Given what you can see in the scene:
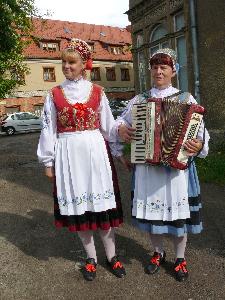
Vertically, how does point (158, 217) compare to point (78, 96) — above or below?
below

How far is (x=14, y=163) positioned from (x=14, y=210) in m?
4.84

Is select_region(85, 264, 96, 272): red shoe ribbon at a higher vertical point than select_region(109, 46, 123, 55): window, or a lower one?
lower

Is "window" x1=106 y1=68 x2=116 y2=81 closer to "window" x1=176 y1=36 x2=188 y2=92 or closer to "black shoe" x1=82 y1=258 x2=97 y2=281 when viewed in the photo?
"window" x1=176 y1=36 x2=188 y2=92

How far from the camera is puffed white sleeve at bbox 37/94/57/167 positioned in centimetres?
350

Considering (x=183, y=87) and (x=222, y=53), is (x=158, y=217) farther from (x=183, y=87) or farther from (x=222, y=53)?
(x=183, y=87)

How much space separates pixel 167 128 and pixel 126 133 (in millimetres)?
385

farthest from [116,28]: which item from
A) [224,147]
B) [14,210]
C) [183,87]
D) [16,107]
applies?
[14,210]

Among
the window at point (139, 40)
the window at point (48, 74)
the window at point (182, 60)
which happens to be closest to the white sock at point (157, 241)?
the window at point (182, 60)

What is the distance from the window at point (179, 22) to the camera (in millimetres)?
11828

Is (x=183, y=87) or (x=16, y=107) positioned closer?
(x=183, y=87)

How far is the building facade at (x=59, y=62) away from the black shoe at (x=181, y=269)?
29.7 meters

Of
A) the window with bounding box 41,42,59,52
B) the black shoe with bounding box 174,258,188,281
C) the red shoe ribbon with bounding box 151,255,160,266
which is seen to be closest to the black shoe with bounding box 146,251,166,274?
the red shoe ribbon with bounding box 151,255,160,266

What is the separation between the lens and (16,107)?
3294 centimetres

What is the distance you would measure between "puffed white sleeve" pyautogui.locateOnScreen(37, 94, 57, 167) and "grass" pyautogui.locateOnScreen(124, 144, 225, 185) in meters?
4.23
